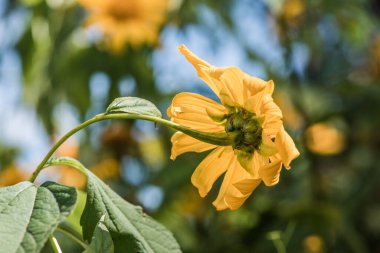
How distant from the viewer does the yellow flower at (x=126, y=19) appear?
175 centimetres

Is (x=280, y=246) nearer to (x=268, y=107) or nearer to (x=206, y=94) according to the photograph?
(x=268, y=107)

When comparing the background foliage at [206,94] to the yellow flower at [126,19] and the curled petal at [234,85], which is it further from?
the curled petal at [234,85]

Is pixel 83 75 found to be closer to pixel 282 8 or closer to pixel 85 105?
pixel 85 105

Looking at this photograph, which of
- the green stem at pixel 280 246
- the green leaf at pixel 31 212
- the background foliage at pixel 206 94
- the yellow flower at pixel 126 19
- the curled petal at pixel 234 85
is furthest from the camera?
the yellow flower at pixel 126 19

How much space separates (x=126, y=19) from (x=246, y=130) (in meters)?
1.41

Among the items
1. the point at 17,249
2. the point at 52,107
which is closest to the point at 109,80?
the point at 52,107

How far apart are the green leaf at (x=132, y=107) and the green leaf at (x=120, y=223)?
43 mm

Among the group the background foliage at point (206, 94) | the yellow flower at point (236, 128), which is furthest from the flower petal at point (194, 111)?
the background foliage at point (206, 94)

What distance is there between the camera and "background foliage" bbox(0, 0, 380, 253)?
132 centimetres

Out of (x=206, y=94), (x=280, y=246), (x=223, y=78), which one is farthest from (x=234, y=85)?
(x=206, y=94)

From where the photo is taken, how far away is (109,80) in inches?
63.9

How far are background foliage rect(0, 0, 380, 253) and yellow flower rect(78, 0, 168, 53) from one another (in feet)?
0.09

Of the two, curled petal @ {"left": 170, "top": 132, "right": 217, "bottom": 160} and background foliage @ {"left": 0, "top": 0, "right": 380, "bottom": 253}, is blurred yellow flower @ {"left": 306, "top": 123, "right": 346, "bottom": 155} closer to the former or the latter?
background foliage @ {"left": 0, "top": 0, "right": 380, "bottom": 253}

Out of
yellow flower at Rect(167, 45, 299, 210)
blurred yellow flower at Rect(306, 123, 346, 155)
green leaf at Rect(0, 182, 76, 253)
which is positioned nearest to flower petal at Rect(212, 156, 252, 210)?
yellow flower at Rect(167, 45, 299, 210)
